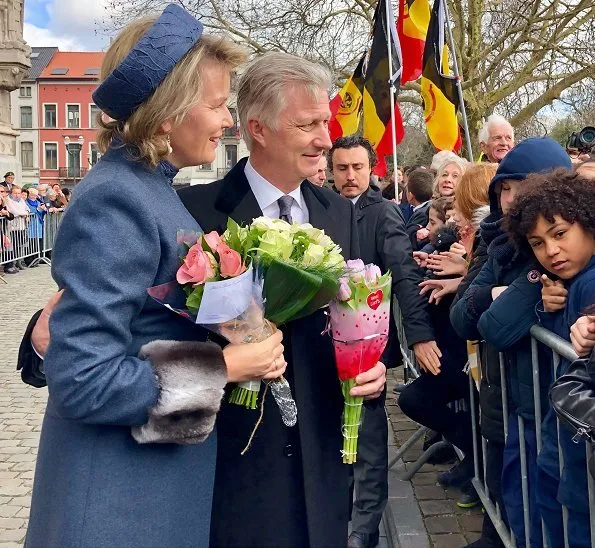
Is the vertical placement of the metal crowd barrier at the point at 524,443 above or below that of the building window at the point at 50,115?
below

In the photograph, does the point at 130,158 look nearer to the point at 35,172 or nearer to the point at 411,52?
the point at 411,52

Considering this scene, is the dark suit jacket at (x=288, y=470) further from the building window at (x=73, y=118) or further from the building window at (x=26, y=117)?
the building window at (x=26, y=117)

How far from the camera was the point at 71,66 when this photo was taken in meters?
76.3

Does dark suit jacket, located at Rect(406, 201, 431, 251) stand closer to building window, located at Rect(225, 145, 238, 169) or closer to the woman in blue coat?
the woman in blue coat

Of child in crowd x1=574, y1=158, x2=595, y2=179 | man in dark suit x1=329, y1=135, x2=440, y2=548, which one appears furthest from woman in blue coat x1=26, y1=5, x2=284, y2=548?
man in dark suit x1=329, y1=135, x2=440, y2=548

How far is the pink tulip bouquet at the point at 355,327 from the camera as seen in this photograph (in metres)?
2.13

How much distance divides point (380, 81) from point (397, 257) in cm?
435

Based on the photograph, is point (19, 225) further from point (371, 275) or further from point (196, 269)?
point (196, 269)

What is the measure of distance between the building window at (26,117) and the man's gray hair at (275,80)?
7819cm

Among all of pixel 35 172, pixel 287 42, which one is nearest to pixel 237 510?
pixel 287 42

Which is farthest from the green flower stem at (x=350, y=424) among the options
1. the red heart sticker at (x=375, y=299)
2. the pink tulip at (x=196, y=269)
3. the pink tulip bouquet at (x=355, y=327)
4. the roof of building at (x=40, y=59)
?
the roof of building at (x=40, y=59)

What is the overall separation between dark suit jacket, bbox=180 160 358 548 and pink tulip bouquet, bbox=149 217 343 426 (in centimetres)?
30

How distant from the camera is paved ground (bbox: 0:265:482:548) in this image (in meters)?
3.97

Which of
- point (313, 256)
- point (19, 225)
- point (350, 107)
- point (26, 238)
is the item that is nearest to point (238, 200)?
point (313, 256)
